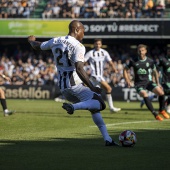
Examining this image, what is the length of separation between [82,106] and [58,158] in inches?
65.8

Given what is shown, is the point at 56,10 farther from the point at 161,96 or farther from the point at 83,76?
the point at 83,76

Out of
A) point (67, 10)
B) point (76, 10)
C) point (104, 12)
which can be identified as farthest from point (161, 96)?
point (67, 10)

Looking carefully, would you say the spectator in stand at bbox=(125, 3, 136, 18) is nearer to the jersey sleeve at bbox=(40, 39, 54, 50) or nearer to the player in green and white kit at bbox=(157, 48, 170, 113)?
the player in green and white kit at bbox=(157, 48, 170, 113)

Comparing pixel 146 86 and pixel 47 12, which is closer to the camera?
pixel 146 86

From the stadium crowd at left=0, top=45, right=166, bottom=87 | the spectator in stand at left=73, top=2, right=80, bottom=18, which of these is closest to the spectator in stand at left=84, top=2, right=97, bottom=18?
the spectator in stand at left=73, top=2, right=80, bottom=18

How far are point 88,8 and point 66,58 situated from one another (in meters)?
27.4

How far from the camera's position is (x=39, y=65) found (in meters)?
37.4

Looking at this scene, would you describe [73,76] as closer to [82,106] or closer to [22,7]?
[82,106]

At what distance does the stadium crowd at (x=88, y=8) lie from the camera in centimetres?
3584

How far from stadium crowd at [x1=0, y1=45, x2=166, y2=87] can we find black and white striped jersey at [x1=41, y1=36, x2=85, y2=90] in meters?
23.0

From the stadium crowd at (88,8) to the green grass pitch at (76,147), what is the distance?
2094cm

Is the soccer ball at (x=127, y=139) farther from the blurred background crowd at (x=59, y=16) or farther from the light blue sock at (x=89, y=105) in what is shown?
the blurred background crowd at (x=59, y=16)

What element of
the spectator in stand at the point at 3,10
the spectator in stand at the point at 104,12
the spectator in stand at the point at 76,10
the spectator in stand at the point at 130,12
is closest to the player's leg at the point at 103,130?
the spectator in stand at the point at 130,12

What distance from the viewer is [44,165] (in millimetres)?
7816
